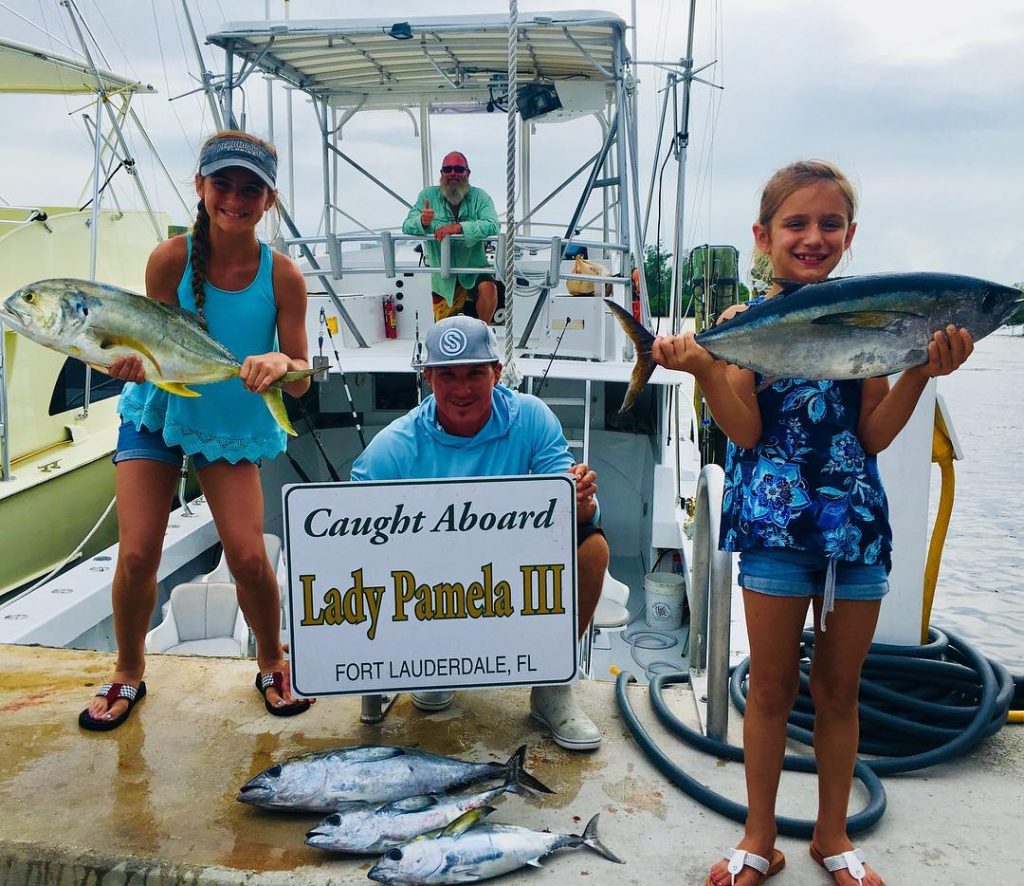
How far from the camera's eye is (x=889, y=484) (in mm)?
2873

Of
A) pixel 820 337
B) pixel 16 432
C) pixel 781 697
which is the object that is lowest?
pixel 16 432

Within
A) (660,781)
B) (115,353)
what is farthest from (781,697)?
(115,353)

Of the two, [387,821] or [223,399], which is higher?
[223,399]

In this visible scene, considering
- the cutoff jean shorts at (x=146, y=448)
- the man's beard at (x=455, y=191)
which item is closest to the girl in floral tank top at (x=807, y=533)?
the cutoff jean shorts at (x=146, y=448)

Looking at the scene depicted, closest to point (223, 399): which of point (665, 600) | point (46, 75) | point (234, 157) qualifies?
point (234, 157)

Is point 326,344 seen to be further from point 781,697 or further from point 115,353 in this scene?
point 781,697

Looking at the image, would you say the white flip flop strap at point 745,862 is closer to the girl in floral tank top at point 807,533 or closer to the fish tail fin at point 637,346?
the girl in floral tank top at point 807,533

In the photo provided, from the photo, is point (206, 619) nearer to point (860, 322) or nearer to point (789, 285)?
point (789, 285)

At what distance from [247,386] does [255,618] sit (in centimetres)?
87

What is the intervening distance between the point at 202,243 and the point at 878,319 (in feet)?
6.67

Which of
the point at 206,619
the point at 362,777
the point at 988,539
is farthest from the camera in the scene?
the point at 988,539

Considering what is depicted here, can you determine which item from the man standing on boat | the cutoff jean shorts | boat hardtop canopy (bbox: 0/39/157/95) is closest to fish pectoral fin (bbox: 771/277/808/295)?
the cutoff jean shorts

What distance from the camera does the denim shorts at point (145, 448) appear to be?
2.78 metres

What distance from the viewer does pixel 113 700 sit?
287 centimetres
